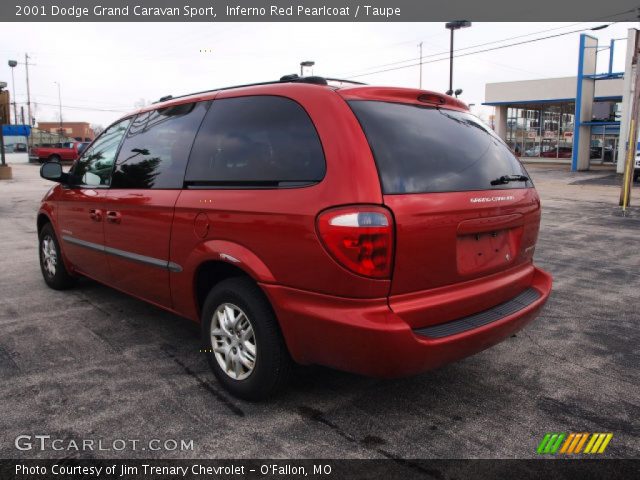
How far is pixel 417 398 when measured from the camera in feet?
10.6

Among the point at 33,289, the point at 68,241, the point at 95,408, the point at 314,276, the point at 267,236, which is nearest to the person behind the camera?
the point at 314,276

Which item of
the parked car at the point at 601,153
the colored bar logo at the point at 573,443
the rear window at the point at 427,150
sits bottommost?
the colored bar logo at the point at 573,443

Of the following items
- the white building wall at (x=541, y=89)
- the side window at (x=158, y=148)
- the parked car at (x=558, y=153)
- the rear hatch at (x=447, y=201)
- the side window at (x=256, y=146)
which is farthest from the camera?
the parked car at (x=558, y=153)

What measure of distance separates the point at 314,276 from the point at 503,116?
4057 cm

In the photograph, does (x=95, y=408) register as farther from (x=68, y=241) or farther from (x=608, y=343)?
(x=608, y=343)

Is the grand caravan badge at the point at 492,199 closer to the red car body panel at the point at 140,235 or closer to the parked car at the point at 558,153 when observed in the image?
the red car body panel at the point at 140,235

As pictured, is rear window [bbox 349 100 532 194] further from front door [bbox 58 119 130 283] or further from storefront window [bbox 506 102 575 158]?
storefront window [bbox 506 102 575 158]

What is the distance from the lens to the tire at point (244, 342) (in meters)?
2.93

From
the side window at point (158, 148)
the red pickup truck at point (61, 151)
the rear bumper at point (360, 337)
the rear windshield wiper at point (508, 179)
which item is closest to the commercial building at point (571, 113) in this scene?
the rear windshield wiper at point (508, 179)

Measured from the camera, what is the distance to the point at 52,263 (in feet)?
18.2

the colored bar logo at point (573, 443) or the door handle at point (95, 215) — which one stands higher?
the door handle at point (95, 215)

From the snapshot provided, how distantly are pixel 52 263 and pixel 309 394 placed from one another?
359 centimetres

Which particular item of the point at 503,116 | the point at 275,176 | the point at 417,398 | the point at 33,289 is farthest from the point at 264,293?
the point at 503,116

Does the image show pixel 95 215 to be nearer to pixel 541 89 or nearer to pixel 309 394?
pixel 309 394
